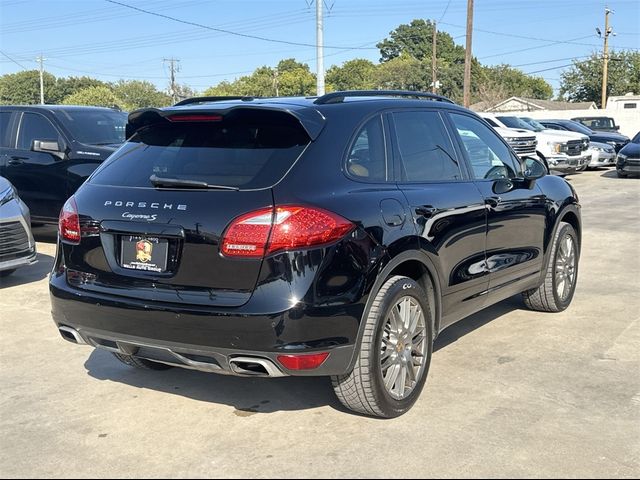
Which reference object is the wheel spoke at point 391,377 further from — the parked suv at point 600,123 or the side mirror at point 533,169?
the parked suv at point 600,123

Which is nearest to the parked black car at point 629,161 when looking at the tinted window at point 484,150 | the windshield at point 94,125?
the windshield at point 94,125

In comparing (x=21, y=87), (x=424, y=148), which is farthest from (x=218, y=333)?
(x=21, y=87)

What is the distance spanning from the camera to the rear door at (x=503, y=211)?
4.84 meters

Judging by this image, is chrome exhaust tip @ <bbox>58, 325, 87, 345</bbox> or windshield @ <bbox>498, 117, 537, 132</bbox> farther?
windshield @ <bbox>498, 117, 537, 132</bbox>

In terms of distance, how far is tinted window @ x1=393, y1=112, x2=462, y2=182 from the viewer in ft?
13.8

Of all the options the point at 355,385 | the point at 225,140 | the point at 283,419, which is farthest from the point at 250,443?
the point at 225,140

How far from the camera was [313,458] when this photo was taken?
338 centimetres

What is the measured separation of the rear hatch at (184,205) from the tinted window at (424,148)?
34.1 inches

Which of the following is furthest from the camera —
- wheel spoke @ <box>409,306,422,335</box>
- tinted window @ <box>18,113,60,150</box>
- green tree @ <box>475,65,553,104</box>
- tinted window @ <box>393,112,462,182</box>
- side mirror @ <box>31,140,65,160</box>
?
green tree @ <box>475,65,553,104</box>

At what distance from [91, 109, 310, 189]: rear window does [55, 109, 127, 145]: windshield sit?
595cm

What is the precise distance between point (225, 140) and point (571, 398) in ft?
8.23

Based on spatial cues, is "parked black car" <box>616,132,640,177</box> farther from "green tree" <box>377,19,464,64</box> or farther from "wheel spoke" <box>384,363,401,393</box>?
"green tree" <box>377,19,464,64</box>

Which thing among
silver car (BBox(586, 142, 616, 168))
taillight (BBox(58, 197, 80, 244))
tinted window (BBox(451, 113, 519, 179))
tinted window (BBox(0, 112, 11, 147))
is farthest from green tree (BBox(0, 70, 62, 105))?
taillight (BBox(58, 197, 80, 244))

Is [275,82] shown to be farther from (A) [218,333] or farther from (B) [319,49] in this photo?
(A) [218,333]
